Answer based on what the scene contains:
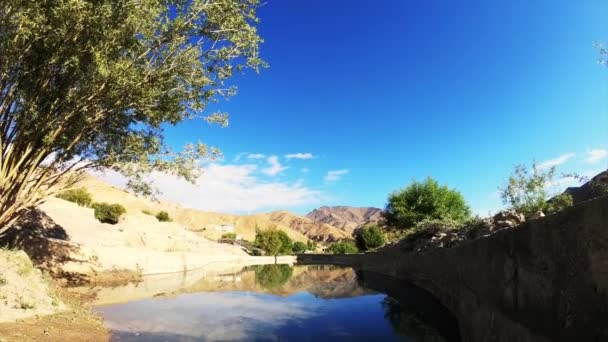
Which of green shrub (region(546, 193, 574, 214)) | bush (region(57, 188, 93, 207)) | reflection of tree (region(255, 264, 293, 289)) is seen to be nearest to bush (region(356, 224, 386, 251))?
reflection of tree (region(255, 264, 293, 289))

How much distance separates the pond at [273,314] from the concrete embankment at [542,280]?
335 cm

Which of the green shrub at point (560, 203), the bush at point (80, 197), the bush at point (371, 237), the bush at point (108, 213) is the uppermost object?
the bush at point (80, 197)

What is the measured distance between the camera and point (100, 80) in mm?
15891

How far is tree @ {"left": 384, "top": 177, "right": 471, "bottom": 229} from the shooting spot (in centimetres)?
5366

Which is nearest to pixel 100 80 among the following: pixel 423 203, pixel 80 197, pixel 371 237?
pixel 423 203

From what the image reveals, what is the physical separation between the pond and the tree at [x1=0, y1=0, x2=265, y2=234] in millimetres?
6083

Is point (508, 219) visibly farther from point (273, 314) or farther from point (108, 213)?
point (108, 213)

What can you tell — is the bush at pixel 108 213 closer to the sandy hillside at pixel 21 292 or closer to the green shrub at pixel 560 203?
the sandy hillside at pixel 21 292

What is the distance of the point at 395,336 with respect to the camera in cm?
1587

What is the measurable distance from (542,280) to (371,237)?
74.3 metres

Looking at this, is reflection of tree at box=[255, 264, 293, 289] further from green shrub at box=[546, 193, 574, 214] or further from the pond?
green shrub at box=[546, 193, 574, 214]

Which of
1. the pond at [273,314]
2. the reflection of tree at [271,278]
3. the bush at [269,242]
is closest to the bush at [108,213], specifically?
the reflection of tree at [271,278]

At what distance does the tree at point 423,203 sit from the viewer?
2112 inches

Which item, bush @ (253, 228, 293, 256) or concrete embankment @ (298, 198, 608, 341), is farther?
bush @ (253, 228, 293, 256)
